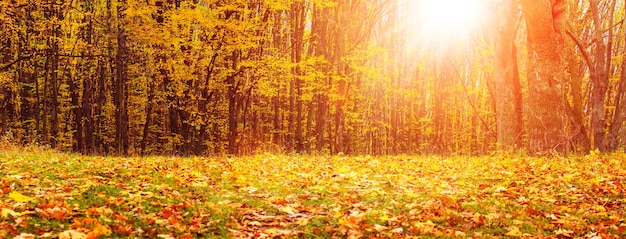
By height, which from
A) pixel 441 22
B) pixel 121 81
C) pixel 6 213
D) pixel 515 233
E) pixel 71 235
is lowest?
A: pixel 515 233

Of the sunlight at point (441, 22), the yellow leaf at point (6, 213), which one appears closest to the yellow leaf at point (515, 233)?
the yellow leaf at point (6, 213)

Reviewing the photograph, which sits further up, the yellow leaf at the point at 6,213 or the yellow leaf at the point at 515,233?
the yellow leaf at the point at 6,213

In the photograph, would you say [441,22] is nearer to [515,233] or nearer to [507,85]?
[507,85]

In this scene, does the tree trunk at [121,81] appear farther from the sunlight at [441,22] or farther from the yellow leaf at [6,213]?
the yellow leaf at [6,213]

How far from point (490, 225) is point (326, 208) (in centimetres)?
201

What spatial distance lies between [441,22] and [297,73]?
11.7 meters

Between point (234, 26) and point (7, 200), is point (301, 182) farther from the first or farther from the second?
point (234, 26)

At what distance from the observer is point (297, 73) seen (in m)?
24.5

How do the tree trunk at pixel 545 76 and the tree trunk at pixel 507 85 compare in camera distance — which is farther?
the tree trunk at pixel 507 85

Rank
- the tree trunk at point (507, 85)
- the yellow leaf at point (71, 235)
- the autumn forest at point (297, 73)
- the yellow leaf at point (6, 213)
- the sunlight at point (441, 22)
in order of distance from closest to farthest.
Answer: the yellow leaf at point (71, 235) → the yellow leaf at point (6, 213) → the tree trunk at point (507, 85) → the autumn forest at point (297, 73) → the sunlight at point (441, 22)

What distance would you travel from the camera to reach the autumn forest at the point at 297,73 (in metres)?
15.1

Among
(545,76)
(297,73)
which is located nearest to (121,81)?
(297,73)

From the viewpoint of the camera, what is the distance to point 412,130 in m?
36.2

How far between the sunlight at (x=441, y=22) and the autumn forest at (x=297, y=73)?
14cm
